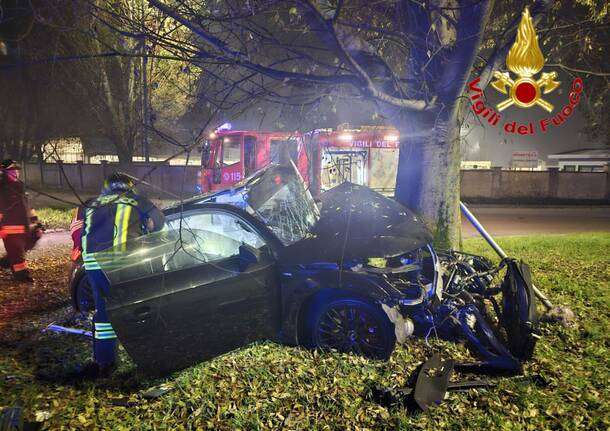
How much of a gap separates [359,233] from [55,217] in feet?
41.9

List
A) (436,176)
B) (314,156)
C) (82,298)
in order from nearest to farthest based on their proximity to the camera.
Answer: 1. (82,298)
2. (436,176)
3. (314,156)

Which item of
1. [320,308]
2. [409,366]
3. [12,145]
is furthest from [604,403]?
[12,145]

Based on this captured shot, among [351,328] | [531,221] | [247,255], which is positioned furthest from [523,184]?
[247,255]

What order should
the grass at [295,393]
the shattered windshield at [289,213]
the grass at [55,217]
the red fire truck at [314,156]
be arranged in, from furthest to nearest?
the red fire truck at [314,156], the grass at [55,217], the shattered windshield at [289,213], the grass at [295,393]

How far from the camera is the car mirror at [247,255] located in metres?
3.73

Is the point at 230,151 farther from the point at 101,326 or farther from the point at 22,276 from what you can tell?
the point at 101,326

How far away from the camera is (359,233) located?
4.07m

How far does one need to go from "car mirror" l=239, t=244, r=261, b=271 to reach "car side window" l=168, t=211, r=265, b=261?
341mm

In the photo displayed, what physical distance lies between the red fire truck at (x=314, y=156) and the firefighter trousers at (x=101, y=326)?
8.99 m

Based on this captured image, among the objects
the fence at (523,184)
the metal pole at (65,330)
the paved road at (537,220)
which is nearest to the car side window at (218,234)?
the metal pole at (65,330)

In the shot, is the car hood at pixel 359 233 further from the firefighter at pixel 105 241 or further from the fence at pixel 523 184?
the fence at pixel 523 184

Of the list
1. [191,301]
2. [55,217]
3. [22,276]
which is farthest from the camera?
[55,217]

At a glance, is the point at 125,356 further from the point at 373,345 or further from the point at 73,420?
the point at 373,345

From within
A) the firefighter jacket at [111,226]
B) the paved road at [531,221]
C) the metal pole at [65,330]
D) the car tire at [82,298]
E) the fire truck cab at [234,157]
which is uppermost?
the fire truck cab at [234,157]
